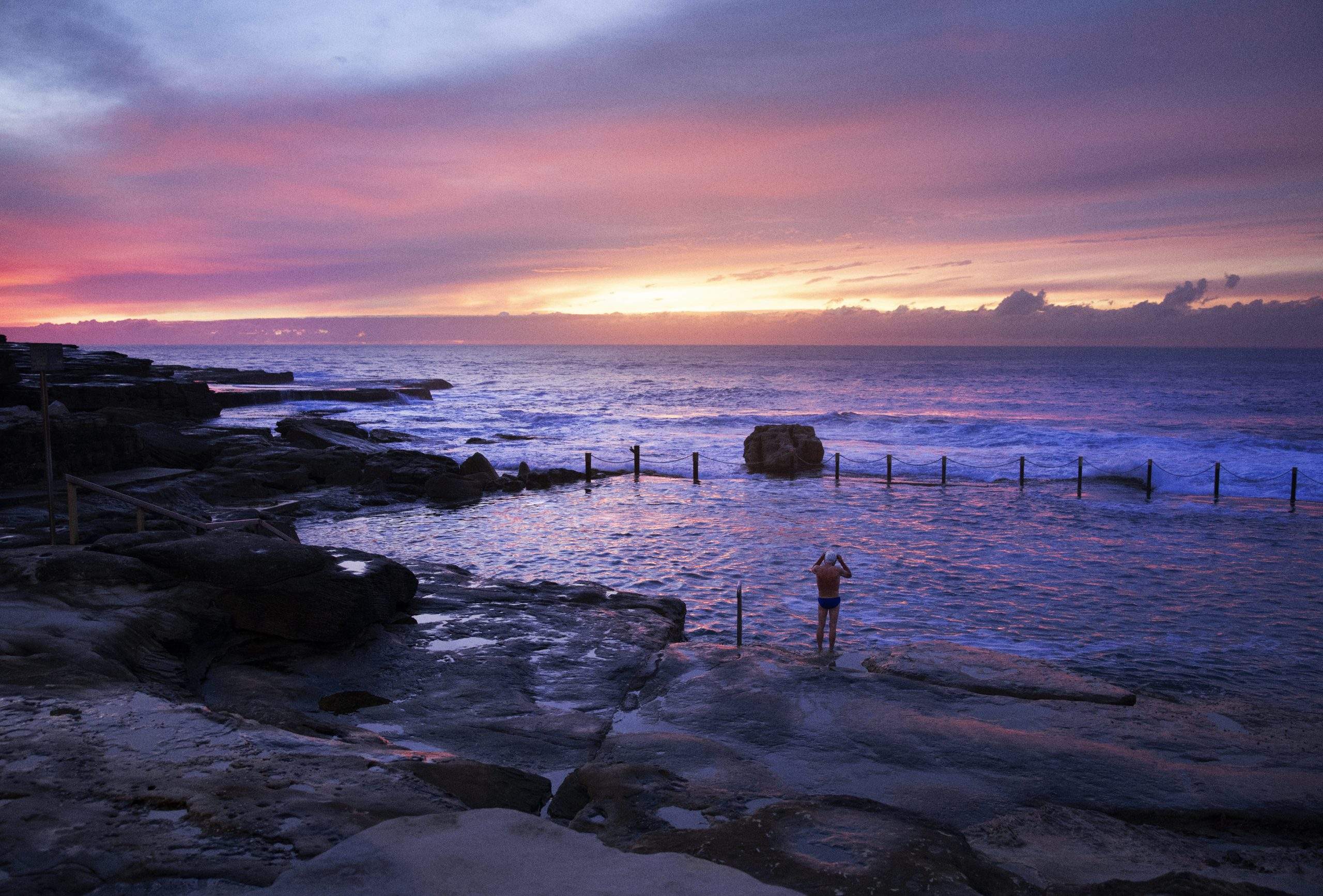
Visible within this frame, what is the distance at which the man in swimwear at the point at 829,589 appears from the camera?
1007 centimetres

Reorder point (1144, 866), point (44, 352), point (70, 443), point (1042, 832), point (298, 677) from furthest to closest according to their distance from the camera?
point (70, 443)
point (44, 352)
point (298, 677)
point (1042, 832)
point (1144, 866)

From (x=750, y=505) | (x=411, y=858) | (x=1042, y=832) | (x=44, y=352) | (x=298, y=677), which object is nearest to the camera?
(x=411, y=858)

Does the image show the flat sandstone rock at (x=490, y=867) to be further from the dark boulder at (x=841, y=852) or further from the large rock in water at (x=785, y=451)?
the large rock in water at (x=785, y=451)

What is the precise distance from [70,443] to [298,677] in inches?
493

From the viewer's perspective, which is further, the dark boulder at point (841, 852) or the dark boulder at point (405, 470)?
the dark boulder at point (405, 470)

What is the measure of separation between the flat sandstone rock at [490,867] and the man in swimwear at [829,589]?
607 cm

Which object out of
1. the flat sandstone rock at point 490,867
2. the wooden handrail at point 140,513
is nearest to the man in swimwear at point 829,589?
the flat sandstone rock at point 490,867

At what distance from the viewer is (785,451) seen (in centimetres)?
2842

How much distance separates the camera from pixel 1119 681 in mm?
9461

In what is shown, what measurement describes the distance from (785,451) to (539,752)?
22.6 metres

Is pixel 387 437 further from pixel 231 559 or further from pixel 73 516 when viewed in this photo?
pixel 231 559

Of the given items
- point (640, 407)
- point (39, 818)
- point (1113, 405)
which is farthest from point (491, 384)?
point (39, 818)

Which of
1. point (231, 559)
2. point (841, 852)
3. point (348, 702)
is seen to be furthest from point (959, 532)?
point (231, 559)

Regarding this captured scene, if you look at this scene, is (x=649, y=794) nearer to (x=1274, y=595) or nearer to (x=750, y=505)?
(x=1274, y=595)
